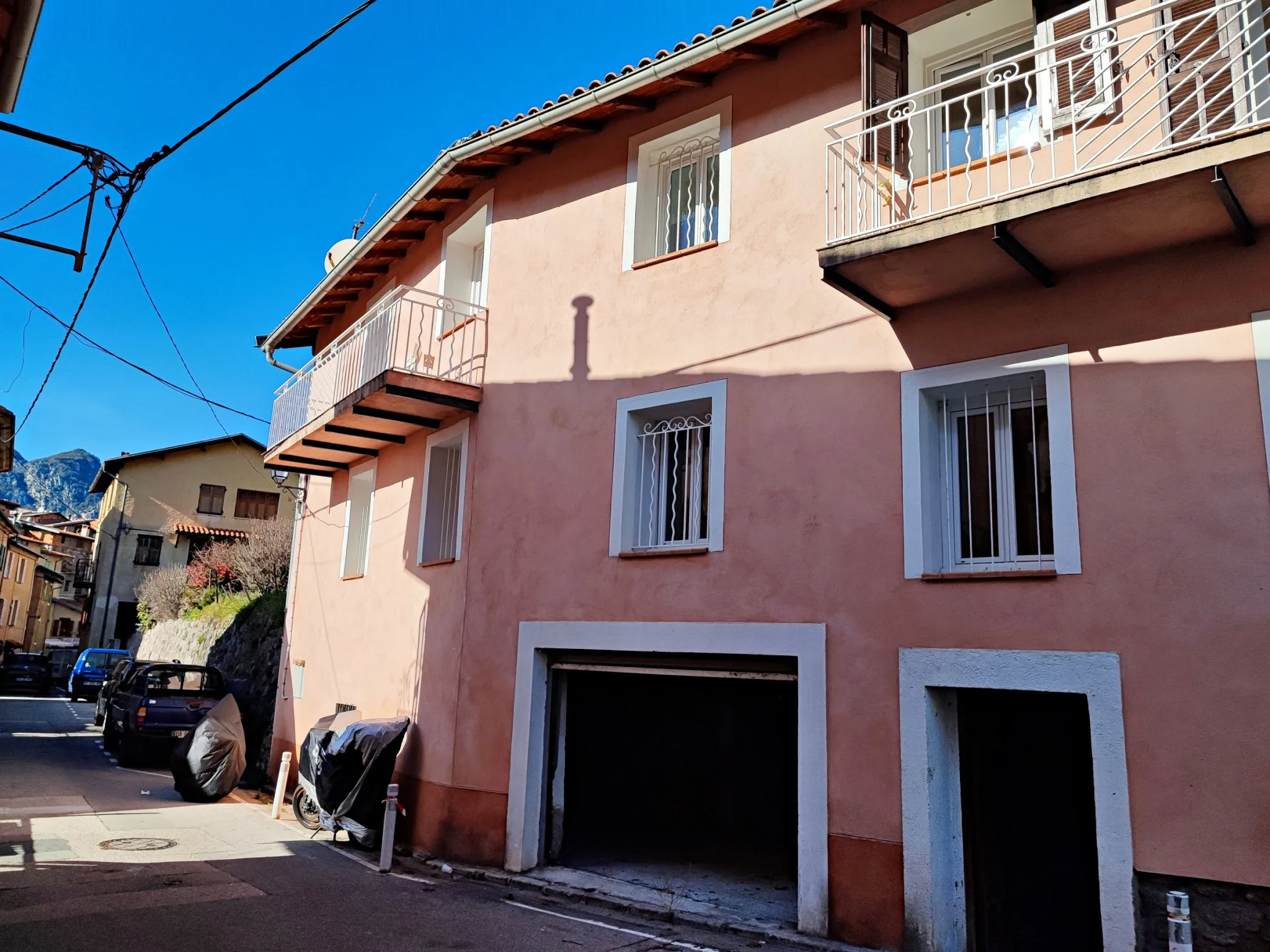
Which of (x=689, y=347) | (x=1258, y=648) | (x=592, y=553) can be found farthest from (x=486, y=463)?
(x=1258, y=648)

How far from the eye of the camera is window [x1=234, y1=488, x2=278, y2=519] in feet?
149

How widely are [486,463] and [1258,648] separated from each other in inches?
300

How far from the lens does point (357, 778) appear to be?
10.4 metres


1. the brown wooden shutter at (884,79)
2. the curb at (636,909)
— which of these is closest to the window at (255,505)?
the curb at (636,909)

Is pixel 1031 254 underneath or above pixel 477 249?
underneath

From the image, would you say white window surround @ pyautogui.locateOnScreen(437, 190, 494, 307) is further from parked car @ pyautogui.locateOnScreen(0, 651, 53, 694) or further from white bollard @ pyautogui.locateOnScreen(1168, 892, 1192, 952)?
parked car @ pyautogui.locateOnScreen(0, 651, 53, 694)

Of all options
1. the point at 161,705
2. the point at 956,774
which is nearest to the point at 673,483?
the point at 956,774

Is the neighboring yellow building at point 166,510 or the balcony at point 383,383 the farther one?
the neighboring yellow building at point 166,510

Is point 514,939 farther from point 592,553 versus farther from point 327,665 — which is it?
point 327,665

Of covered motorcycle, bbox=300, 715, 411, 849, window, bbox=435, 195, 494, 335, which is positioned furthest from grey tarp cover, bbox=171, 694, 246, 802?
window, bbox=435, 195, 494, 335

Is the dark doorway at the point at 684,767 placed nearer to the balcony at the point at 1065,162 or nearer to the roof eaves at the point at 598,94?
the balcony at the point at 1065,162

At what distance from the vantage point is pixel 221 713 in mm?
14078

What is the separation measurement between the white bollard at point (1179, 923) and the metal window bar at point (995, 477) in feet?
8.26

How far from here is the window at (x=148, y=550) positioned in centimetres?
4294
